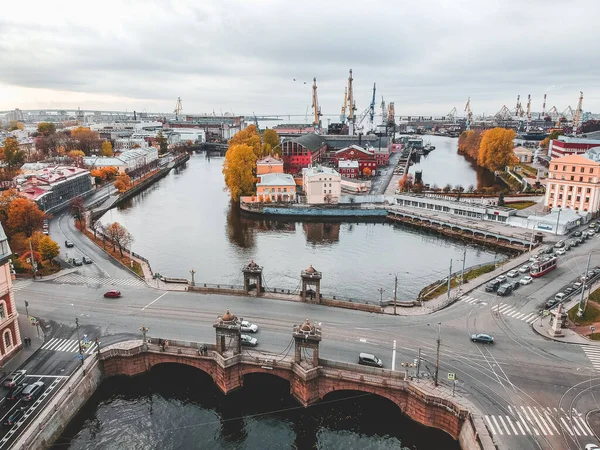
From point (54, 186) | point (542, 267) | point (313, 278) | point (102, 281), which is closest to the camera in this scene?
point (313, 278)

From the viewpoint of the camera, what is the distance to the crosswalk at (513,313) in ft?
77.8

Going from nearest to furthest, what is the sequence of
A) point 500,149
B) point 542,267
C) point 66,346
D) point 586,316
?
point 66,346 < point 586,316 < point 542,267 < point 500,149

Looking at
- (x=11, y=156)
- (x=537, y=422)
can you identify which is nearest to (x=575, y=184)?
(x=537, y=422)

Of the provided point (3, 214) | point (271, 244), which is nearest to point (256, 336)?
point (271, 244)

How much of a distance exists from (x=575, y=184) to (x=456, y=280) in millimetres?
25287

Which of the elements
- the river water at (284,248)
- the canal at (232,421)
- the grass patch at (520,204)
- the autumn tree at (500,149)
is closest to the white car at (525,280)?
the river water at (284,248)

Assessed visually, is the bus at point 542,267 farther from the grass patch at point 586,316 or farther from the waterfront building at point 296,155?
the waterfront building at point 296,155

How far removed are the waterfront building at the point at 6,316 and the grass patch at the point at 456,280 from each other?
71.6 ft

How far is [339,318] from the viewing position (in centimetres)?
2295

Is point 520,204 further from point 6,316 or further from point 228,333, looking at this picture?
point 6,316

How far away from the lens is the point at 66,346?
20984 mm

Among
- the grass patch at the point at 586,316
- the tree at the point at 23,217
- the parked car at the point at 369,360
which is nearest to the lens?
the parked car at the point at 369,360

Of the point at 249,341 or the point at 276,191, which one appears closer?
the point at 249,341

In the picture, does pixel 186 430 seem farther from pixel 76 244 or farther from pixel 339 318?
pixel 76 244
